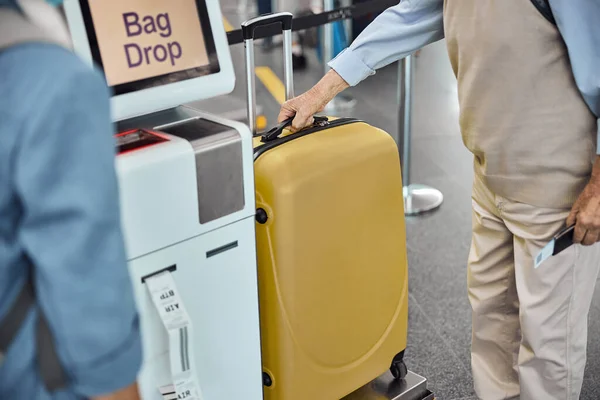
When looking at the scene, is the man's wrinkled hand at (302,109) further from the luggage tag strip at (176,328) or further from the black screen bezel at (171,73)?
the luggage tag strip at (176,328)

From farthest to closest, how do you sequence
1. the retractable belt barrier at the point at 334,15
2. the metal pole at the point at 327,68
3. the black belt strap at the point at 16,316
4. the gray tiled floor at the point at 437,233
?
the metal pole at the point at 327,68 → the retractable belt barrier at the point at 334,15 → the gray tiled floor at the point at 437,233 → the black belt strap at the point at 16,316

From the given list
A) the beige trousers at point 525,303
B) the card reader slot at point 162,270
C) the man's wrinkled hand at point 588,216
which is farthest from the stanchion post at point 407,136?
the card reader slot at point 162,270

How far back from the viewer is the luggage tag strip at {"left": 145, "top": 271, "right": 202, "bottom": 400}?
134cm

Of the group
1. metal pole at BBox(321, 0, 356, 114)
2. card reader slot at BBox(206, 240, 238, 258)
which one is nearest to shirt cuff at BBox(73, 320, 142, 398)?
card reader slot at BBox(206, 240, 238, 258)

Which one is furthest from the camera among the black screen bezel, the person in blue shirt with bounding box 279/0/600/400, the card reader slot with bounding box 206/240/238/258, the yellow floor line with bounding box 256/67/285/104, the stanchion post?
the yellow floor line with bounding box 256/67/285/104

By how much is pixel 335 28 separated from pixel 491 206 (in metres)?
3.46

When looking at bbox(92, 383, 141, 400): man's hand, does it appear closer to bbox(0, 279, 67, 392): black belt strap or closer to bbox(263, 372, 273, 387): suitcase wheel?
bbox(0, 279, 67, 392): black belt strap

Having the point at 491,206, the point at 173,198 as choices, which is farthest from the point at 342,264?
the point at 173,198

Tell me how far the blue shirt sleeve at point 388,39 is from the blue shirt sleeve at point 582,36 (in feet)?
1.30

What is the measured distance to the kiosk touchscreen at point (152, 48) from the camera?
1.33 meters

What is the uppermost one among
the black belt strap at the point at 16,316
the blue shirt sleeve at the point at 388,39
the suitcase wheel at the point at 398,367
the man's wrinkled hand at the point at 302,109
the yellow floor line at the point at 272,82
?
the blue shirt sleeve at the point at 388,39

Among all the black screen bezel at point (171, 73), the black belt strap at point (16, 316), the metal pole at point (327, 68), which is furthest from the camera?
the metal pole at point (327, 68)

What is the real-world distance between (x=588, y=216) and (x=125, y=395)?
40.6 inches

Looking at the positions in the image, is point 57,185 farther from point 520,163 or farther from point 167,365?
point 520,163
